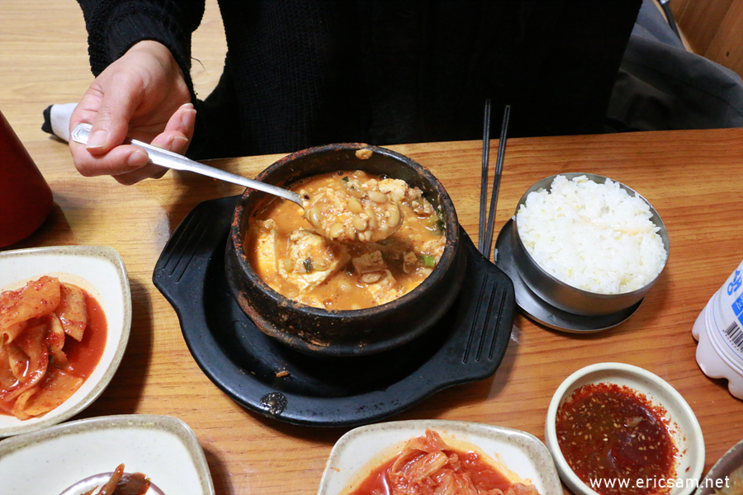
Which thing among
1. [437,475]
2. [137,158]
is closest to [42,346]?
[137,158]

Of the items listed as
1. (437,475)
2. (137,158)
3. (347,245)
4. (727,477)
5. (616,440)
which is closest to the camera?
(727,477)

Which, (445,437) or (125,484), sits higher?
(445,437)

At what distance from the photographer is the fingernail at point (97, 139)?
4.67ft

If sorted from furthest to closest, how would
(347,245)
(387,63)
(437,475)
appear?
(387,63)
(347,245)
(437,475)

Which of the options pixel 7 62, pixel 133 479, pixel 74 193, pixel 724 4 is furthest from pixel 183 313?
pixel 724 4

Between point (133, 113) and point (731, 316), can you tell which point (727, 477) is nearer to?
point (731, 316)

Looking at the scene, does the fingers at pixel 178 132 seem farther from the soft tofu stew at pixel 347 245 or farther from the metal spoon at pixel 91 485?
the metal spoon at pixel 91 485

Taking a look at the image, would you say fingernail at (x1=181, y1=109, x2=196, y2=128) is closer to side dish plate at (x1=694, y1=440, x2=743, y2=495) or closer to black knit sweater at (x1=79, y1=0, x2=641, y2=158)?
black knit sweater at (x1=79, y1=0, x2=641, y2=158)

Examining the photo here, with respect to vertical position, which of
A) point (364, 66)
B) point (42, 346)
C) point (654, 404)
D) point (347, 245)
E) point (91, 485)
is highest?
point (364, 66)

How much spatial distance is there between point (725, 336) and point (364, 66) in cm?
195

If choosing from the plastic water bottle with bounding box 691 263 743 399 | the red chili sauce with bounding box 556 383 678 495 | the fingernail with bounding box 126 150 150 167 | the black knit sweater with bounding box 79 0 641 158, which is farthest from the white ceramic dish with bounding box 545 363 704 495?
the black knit sweater with bounding box 79 0 641 158

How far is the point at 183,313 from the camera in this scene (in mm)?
1414

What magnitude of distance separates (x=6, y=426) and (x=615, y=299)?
6.15 ft

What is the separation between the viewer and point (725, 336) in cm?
139
